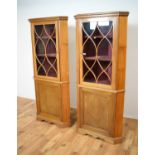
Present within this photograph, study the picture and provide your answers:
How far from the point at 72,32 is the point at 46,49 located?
71cm

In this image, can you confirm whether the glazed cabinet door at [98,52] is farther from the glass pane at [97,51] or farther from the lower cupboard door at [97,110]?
the lower cupboard door at [97,110]

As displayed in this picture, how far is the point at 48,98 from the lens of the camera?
305 centimetres

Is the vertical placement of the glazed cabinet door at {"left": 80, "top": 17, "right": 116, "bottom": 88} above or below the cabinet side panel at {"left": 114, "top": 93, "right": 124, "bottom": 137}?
above

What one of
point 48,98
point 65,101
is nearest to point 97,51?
point 65,101

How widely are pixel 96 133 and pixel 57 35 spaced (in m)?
1.61

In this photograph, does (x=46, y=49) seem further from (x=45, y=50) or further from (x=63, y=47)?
(x=63, y=47)

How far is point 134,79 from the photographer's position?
302cm

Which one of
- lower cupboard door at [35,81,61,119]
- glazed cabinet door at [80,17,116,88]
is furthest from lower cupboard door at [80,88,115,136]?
lower cupboard door at [35,81,61,119]

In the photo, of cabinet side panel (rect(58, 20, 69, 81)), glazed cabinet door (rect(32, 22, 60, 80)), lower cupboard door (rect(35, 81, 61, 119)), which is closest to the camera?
cabinet side panel (rect(58, 20, 69, 81))

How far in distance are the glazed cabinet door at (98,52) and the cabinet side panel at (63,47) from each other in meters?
0.32

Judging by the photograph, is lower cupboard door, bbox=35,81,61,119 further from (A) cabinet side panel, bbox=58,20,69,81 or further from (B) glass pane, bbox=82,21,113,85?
(B) glass pane, bbox=82,21,113,85

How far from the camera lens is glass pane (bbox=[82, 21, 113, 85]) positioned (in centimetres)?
235

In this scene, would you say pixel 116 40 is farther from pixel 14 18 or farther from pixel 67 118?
pixel 14 18
